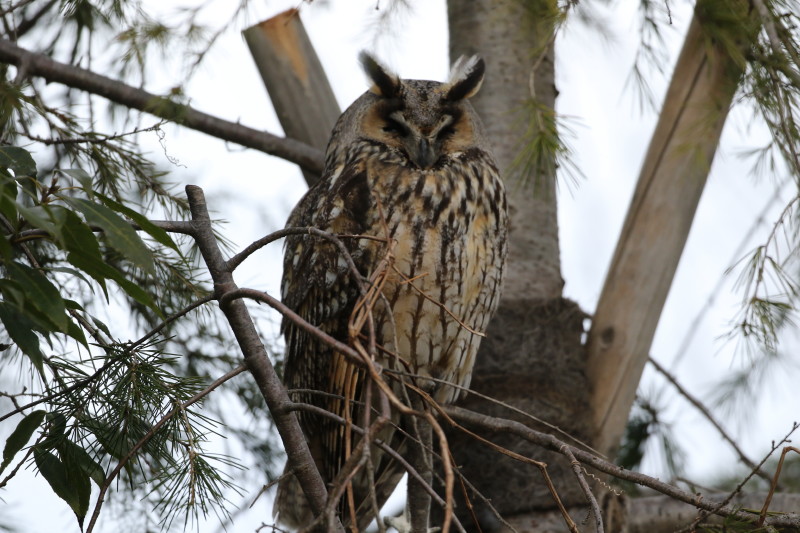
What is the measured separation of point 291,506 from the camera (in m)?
2.35

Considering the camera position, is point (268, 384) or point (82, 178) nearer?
point (82, 178)

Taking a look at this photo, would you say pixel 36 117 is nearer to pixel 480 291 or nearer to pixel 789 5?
pixel 480 291

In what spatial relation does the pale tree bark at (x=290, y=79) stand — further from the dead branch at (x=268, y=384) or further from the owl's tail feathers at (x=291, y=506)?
the dead branch at (x=268, y=384)

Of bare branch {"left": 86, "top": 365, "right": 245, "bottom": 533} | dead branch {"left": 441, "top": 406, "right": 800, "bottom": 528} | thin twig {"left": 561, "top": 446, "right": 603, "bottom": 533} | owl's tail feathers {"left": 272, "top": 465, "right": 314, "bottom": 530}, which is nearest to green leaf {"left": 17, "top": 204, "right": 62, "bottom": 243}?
bare branch {"left": 86, "top": 365, "right": 245, "bottom": 533}

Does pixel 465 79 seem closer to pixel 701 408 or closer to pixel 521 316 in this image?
pixel 521 316

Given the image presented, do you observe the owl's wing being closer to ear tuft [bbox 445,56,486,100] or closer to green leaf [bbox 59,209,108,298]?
ear tuft [bbox 445,56,486,100]

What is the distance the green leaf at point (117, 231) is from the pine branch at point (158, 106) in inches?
44.2

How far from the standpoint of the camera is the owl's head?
84.0 inches

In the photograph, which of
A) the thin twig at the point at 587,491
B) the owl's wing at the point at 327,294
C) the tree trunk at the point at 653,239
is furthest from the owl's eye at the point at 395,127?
the thin twig at the point at 587,491

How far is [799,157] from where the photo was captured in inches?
77.7

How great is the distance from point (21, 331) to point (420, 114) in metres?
1.22

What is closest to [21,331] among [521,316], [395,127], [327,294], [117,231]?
[117,231]

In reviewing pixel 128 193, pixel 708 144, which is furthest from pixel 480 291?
pixel 128 193

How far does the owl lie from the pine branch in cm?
28
